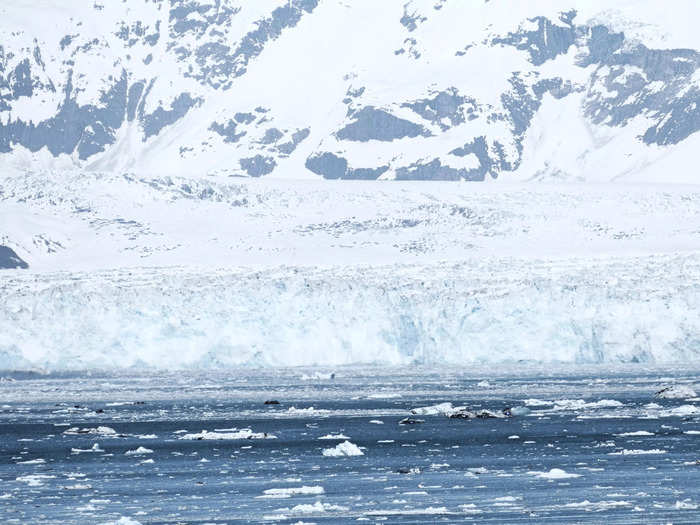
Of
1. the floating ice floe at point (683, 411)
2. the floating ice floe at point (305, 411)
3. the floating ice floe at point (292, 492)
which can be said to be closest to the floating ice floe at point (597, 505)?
the floating ice floe at point (292, 492)

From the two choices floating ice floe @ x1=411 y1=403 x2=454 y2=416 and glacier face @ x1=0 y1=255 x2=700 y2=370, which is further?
glacier face @ x1=0 y1=255 x2=700 y2=370

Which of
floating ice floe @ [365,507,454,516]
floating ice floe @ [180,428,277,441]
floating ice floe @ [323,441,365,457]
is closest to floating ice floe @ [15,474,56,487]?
floating ice floe @ [323,441,365,457]

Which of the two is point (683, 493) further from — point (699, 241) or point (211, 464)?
point (699, 241)

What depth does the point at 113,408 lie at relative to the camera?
4553 cm

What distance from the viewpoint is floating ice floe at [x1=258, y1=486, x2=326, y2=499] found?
24094mm

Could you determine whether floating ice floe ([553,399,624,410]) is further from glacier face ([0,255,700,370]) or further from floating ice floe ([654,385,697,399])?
glacier face ([0,255,700,370])

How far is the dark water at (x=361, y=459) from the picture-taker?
882 inches

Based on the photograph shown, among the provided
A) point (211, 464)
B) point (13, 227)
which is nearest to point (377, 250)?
point (13, 227)

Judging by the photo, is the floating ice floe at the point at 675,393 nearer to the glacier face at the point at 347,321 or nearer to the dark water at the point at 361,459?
the dark water at the point at 361,459

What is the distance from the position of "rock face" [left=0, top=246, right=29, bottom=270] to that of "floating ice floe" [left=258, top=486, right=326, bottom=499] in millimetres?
64752

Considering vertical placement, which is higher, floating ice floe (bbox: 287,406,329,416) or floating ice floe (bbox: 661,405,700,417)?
floating ice floe (bbox: 287,406,329,416)

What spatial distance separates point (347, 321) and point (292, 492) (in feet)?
125

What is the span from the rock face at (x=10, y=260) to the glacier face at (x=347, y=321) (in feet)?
76.0

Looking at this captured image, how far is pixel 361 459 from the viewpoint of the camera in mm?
29391
